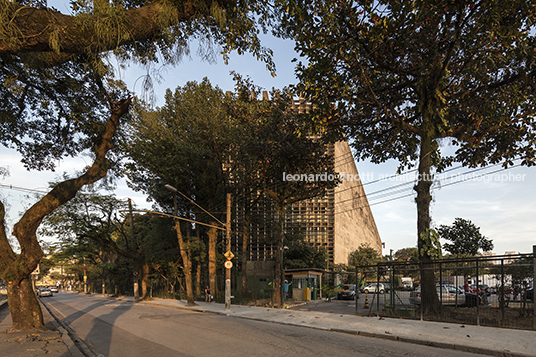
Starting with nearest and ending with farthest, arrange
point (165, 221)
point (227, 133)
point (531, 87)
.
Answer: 1. point (531, 87)
2. point (227, 133)
3. point (165, 221)

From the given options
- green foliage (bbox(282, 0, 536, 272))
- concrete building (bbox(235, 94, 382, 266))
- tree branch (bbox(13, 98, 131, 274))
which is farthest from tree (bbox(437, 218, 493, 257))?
tree branch (bbox(13, 98, 131, 274))

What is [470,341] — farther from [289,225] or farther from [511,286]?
[289,225]

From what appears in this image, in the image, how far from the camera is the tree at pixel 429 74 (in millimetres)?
12805

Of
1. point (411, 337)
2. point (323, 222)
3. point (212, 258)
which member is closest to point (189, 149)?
point (212, 258)

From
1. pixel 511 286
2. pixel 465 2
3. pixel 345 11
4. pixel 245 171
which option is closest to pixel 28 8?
pixel 345 11

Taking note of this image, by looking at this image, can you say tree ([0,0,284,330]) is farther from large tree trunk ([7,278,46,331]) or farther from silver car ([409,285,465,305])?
silver car ([409,285,465,305])

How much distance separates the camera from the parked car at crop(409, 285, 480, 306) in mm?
13844

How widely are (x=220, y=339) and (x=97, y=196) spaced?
29845 mm

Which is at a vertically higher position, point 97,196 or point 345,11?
point 345,11

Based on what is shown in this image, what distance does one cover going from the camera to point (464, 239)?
5016 cm

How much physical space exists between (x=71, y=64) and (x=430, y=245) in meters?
15.1

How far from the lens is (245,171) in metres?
28.4

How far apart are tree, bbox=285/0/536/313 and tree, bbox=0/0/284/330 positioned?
5.57 m

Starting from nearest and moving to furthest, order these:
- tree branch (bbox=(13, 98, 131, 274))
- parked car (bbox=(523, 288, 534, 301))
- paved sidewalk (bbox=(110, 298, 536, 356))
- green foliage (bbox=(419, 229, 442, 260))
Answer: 1. paved sidewalk (bbox=(110, 298, 536, 356))
2. tree branch (bbox=(13, 98, 131, 274))
3. parked car (bbox=(523, 288, 534, 301))
4. green foliage (bbox=(419, 229, 442, 260))
